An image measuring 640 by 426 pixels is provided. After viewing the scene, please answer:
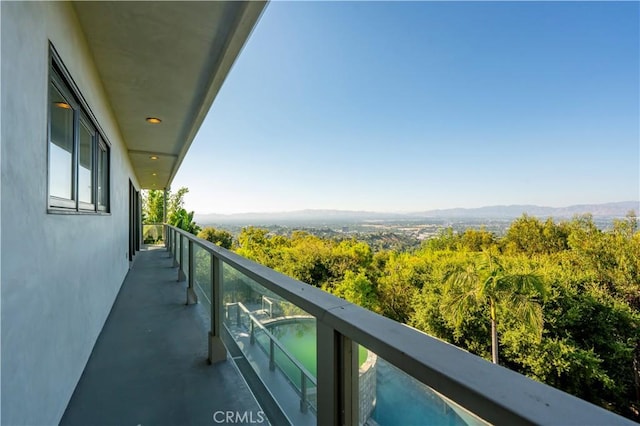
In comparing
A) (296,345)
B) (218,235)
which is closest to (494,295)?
(296,345)

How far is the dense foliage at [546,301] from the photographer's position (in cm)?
1500

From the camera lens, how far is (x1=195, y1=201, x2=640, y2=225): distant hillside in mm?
23344

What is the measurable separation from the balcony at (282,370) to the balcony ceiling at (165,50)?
1798mm

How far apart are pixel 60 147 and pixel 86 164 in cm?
99

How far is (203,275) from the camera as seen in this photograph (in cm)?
345

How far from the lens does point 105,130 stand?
366 cm

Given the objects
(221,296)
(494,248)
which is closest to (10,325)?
(221,296)

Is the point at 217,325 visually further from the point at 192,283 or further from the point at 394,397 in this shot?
the point at 394,397

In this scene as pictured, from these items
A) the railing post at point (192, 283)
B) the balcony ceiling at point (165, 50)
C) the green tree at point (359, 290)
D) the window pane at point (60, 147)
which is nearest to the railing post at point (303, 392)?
the window pane at point (60, 147)

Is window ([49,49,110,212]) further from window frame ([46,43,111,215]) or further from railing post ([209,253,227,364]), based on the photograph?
railing post ([209,253,227,364])

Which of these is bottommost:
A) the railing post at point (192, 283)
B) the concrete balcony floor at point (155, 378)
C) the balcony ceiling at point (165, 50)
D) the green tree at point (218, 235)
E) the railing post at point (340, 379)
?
the green tree at point (218, 235)

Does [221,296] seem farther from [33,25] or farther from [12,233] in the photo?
[33,25]

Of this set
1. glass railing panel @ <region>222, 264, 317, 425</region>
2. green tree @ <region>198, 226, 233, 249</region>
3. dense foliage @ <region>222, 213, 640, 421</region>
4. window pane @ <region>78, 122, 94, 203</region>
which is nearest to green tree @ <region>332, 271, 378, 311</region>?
dense foliage @ <region>222, 213, 640, 421</region>

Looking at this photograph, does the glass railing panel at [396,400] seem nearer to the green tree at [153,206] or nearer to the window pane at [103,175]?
the window pane at [103,175]
